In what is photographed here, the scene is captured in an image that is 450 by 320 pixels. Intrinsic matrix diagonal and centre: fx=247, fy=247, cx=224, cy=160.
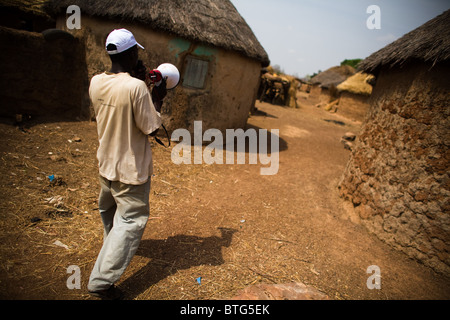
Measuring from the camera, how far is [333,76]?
2334 cm

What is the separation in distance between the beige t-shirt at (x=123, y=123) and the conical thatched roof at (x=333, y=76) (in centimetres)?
2239

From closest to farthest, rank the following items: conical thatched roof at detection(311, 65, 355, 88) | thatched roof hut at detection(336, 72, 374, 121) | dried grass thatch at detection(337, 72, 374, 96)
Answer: dried grass thatch at detection(337, 72, 374, 96), thatched roof hut at detection(336, 72, 374, 121), conical thatched roof at detection(311, 65, 355, 88)

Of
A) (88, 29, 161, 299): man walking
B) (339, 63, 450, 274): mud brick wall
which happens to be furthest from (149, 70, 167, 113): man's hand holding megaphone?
(339, 63, 450, 274): mud brick wall

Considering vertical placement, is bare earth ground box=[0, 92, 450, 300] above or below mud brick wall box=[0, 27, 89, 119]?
below

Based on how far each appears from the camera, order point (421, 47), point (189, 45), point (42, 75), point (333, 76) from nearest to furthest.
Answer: point (421, 47) < point (42, 75) < point (189, 45) < point (333, 76)

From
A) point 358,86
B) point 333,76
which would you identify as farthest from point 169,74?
point 333,76

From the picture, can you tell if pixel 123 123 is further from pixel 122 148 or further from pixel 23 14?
pixel 23 14

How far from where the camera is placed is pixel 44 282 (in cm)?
209

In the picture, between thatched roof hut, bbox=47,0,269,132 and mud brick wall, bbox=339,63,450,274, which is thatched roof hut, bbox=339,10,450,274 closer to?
mud brick wall, bbox=339,63,450,274

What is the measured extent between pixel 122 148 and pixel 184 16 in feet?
16.1

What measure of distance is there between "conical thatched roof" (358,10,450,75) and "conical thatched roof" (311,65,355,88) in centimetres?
1860

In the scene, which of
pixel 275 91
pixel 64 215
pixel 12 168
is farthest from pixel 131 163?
pixel 275 91

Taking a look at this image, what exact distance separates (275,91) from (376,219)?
1626cm

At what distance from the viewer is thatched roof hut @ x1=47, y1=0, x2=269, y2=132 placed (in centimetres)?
538
